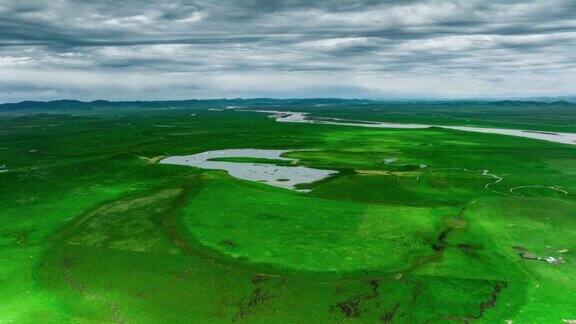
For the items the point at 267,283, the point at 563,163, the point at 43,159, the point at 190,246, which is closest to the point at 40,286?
the point at 190,246

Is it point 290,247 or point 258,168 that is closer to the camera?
point 290,247

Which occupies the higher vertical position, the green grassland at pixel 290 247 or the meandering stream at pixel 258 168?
the meandering stream at pixel 258 168

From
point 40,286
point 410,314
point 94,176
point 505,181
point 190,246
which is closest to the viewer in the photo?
point 410,314

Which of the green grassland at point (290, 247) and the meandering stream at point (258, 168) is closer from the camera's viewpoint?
the green grassland at point (290, 247)

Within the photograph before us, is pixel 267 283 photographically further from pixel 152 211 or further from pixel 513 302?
pixel 152 211

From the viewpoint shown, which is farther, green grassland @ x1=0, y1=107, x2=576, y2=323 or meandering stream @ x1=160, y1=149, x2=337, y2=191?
meandering stream @ x1=160, y1=149, x2=337, y2=191

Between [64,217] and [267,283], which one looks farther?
[64,217]

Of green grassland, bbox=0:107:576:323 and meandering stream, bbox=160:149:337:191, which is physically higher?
meandering stream, bbox=160:149:337:191

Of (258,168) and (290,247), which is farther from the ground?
(258,168)
